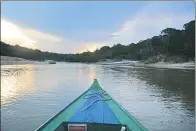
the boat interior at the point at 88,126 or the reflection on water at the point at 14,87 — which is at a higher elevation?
the boat interior at the point at 88,126

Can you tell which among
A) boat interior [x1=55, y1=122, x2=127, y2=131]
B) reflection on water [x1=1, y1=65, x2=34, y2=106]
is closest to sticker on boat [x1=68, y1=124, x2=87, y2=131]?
boat interior [x1=55, y1=122, x2=127, y2=131]

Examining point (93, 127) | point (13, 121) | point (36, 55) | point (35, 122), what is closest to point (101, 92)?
point (93, 127)

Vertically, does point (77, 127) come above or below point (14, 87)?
above

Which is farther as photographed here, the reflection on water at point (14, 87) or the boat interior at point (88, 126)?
the reflection on water at point (14, 87)

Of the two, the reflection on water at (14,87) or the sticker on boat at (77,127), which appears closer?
the sticker on boat at (77,127)

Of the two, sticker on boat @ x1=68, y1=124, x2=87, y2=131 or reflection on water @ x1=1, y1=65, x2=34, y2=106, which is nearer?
sticker on boat @ x1=68, y1=124, x2=87, y2=131

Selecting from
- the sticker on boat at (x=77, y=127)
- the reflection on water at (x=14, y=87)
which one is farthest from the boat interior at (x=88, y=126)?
the reflection on water at (x=14, y=87)

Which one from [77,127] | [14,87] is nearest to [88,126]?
[77,127]

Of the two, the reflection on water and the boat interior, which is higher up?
the boat interior

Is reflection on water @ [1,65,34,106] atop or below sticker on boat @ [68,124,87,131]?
below

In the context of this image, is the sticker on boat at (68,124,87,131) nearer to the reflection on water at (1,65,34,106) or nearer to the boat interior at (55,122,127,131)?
the boat interior at (55,122,127,131)

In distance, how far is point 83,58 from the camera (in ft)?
635

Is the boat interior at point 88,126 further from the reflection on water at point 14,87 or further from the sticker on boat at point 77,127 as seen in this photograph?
the reflection on water at point 14,87

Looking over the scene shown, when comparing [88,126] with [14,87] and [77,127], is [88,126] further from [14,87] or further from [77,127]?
[14,87]
